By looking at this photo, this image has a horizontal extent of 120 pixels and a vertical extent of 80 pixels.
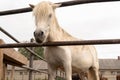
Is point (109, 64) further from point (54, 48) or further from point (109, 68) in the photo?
point (54, 48)

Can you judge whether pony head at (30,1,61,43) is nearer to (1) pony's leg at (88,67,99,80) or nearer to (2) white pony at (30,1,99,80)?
(2) white pony at (30,1,99,80)

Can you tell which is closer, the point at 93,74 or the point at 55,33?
the point at 55,33

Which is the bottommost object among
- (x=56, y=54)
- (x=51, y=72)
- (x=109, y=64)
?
(x=51, y=72)

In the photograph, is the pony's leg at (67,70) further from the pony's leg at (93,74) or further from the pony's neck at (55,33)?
the pony's leg at (93,74)

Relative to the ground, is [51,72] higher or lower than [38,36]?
lower

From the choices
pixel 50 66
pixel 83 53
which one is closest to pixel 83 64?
pixel 83 53

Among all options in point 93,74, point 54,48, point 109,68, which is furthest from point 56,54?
point 109,68

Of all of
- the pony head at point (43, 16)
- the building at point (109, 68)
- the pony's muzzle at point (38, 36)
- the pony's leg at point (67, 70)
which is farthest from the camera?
the building at point (109, 68)

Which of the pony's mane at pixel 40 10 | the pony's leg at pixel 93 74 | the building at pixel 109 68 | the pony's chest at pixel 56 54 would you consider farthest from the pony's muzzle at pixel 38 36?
the building at pixel 109 68

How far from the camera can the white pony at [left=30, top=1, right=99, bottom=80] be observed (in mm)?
2340

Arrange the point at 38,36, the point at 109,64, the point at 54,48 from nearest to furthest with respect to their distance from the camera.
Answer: the point at 38,36 < the point at 54,48 < the point at 109,64

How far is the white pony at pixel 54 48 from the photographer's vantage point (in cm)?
234

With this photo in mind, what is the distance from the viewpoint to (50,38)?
8.70 ft

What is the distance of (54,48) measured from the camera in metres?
2.73
